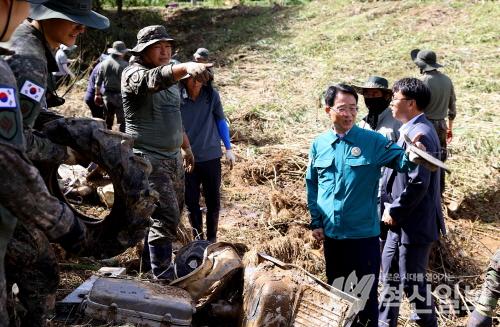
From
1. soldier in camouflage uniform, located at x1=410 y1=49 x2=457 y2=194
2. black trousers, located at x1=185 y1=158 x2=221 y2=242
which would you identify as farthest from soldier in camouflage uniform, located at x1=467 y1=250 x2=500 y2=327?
soldier in camouflage uniform, located at x1=410 y1=49 x2=457 y2=194

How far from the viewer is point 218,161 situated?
5.24 m

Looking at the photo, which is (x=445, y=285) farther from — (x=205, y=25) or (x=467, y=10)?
(x=205, y=25)

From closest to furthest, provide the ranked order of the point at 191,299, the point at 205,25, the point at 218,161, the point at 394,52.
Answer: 1. the point at 191,299
2. the point at 218,161
3. the point at 394,52
4. the point at 205,25

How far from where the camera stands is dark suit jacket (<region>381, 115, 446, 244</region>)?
3.56 m

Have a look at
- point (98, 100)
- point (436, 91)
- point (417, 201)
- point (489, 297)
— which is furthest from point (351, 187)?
point (98, 100)

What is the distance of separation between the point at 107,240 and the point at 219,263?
1103 millimetres

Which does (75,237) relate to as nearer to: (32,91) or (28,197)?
(28,197)

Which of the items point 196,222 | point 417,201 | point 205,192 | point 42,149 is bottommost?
point 196,222

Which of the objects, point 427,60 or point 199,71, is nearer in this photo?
point 199,71

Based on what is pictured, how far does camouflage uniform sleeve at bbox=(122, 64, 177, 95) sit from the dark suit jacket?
64.0 inches

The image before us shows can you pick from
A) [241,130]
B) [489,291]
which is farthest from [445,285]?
[241,130]

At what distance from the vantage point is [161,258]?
164 inches

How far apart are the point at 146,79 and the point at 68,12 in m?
0.96

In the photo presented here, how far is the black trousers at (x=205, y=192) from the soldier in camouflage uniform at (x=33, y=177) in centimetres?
245
